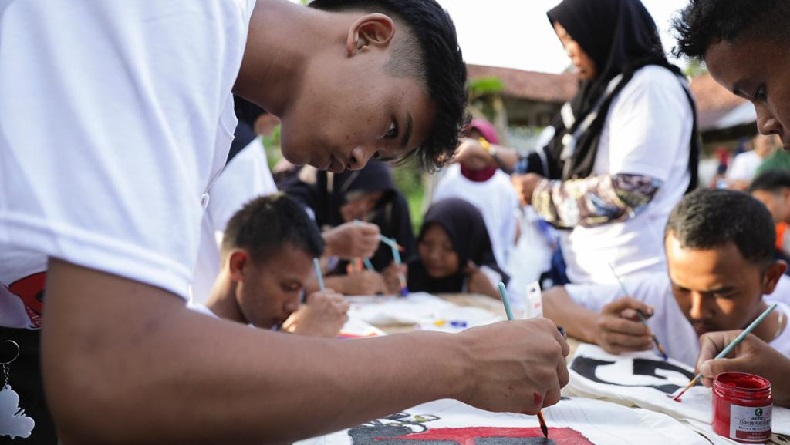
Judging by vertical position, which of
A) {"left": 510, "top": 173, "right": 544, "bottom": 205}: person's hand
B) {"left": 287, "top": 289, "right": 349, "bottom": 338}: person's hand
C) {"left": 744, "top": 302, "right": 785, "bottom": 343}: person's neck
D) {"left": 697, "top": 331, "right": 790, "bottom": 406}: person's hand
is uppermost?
{"left": 697, "top": 331, "right": 790, "bottom": 406}: person's hand

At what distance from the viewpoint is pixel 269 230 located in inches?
75.0

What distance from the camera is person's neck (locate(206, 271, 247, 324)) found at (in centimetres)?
184

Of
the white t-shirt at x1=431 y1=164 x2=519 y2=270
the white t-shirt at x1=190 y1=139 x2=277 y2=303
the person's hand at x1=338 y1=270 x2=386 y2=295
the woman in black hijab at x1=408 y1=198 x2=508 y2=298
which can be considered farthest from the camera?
the white t-shirt at x1=431 y1=164 x2=519 y2=270

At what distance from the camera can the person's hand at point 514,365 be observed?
0.72 metres

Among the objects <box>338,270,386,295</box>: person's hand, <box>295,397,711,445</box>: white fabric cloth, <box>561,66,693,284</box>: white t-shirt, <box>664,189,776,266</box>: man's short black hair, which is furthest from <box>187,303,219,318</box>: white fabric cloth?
<box>338,270,386,295</box>: person's hand

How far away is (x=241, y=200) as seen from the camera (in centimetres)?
207

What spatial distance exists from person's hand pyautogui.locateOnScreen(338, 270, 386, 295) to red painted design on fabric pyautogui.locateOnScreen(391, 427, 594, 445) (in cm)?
177

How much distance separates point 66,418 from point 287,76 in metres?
0.47

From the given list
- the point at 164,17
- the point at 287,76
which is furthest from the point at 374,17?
the point at 164,17

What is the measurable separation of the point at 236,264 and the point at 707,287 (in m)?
1.20

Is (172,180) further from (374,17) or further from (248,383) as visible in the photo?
(374,17)

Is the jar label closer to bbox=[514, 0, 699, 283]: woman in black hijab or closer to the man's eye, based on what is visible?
the man's eye

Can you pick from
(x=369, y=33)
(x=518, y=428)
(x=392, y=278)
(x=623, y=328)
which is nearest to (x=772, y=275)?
(x=623, y=328)

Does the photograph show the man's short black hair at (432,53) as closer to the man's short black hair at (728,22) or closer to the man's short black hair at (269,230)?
the man's short black hair at (728,22)
